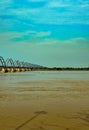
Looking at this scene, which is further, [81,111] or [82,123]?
[81,111]

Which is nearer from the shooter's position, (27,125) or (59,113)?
(27,125)

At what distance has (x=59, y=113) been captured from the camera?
998 cm

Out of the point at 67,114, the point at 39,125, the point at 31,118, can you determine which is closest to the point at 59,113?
the point at 67,114

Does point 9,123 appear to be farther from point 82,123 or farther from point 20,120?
point 82,123

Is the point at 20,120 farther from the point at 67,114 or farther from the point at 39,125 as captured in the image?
the point at 67,114

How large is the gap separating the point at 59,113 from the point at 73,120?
1363mm

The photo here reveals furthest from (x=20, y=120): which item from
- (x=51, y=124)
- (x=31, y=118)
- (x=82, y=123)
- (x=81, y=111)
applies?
(x=81, y=111)

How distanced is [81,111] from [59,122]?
7.14 feet

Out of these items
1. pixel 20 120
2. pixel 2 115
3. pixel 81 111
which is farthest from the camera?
pixel 81 111

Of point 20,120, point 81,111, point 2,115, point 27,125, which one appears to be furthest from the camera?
point 81,111

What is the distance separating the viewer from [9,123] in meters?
8.17

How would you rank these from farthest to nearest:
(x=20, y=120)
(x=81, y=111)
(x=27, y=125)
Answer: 1. (x=81, y=111)
2. (x=20, y=120)
3. (x=27, y=125)

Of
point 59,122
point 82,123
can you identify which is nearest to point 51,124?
point 59,122

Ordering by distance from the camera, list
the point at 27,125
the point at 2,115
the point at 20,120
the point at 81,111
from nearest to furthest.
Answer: the point at 27,125, the point at 20,120, the point at 2,115, the point at 81,111
